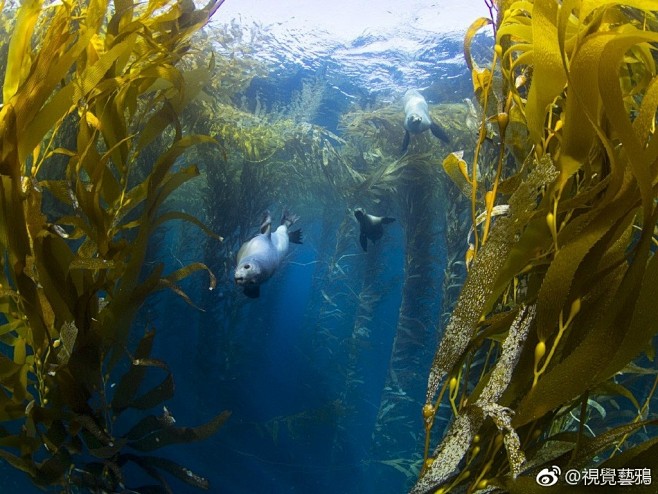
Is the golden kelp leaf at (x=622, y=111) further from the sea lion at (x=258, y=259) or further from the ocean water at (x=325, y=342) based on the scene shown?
the ocean water at (x=325, y=342)

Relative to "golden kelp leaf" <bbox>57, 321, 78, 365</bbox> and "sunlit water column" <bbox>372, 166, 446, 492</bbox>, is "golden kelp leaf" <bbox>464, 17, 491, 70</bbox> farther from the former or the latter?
"sunlit water column" <bbox>372, 166, 446, 492</bbox>

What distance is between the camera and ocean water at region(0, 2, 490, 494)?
5.91 m

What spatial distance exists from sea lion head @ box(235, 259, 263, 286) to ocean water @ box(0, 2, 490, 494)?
5.92 feet

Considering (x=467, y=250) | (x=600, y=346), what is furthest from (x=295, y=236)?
(x=600, y=346)

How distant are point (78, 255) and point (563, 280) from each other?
187 centimetres

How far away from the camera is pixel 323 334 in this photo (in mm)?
8555

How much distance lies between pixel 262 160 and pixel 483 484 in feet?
20.0

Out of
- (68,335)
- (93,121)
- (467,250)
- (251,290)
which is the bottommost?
(251,290)

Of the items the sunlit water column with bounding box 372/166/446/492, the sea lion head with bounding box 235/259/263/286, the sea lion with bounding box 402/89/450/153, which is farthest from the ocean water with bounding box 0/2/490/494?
the sea lion head with bounding box 235/259/263/286

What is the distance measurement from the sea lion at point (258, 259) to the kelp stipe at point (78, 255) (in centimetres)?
219

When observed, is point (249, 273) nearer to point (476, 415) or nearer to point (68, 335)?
point (68, 335)

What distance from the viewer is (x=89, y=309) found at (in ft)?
6.29

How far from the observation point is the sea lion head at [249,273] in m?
4.30

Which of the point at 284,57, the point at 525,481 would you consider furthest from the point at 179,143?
the point at 284,57
